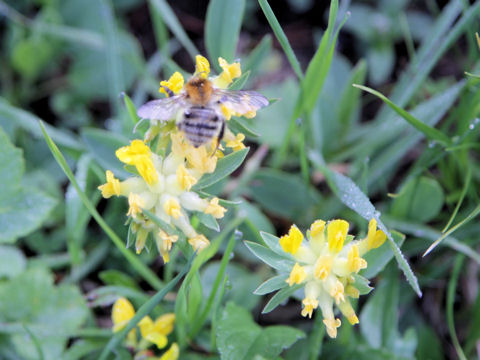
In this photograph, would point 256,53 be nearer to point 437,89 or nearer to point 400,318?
point 437,89

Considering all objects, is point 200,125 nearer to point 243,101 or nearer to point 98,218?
point 243,101

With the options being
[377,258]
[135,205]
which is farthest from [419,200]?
[135,205]

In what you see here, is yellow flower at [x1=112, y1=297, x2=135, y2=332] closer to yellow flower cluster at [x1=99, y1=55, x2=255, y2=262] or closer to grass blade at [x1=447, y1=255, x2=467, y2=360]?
yellow flower cluster at [x1=99, y1=55, x2=255, y2=262]

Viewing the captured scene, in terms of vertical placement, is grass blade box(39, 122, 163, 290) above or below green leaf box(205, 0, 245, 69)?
below

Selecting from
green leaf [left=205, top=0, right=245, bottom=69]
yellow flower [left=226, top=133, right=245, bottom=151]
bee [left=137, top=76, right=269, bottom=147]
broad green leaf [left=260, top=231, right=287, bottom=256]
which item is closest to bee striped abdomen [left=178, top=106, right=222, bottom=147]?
bee [left=137, top=76, right=269, bottom=147]

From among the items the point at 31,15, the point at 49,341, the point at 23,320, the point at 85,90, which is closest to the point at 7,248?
the point at 23,320
